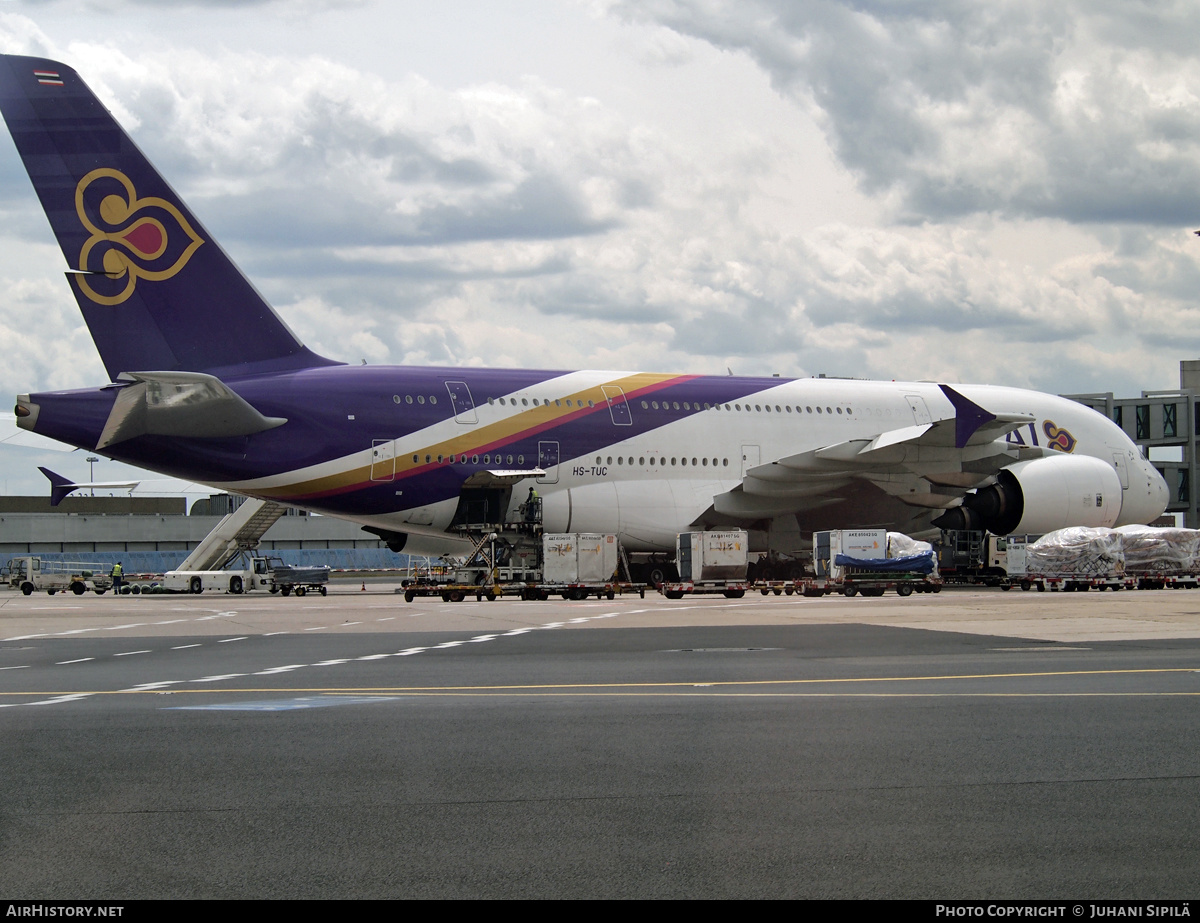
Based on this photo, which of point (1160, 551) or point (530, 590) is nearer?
point (530, 590)

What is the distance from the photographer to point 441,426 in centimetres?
3133

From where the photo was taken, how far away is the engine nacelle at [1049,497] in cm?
3528

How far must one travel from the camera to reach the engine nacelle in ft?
116

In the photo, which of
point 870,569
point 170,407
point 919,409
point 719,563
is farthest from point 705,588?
point 170,407

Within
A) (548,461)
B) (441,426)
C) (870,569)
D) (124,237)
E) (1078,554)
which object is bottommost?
(870,569)

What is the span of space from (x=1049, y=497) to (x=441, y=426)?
1708 cm

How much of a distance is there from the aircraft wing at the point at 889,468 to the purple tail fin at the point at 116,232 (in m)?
14.4

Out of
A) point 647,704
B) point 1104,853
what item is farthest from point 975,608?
point 1104,853

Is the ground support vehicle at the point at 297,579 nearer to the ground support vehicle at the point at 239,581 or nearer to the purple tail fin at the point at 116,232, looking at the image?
the ground support vehicle at the point at 239,581

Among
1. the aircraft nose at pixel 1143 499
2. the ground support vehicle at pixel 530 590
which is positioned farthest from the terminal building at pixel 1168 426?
the ground support vehicle at pixel 530 590

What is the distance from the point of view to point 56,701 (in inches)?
440

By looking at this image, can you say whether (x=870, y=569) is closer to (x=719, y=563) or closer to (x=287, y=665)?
(x=719, y=563)

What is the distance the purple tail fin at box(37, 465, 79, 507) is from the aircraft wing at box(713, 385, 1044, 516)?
23.7 meters

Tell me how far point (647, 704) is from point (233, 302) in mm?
23023
